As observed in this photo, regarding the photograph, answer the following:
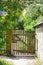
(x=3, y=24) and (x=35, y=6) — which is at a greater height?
(x=35, y=6)

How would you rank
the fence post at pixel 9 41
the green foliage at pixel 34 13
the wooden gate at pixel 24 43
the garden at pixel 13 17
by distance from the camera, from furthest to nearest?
the green foliage at pixel 34 13 < the wooden gate at pixel 24 43 < the fence post at pixel 9 41 < the garden at pixel 13 17

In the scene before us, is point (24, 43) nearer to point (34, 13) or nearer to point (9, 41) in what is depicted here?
point (9, 41)

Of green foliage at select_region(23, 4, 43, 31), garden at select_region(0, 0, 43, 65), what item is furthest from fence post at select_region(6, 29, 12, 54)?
green foliage at select_region(23, 4, 43, 31)

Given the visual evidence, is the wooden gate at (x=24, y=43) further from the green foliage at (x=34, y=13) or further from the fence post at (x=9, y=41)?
the green foliage at (x=34, y=13)

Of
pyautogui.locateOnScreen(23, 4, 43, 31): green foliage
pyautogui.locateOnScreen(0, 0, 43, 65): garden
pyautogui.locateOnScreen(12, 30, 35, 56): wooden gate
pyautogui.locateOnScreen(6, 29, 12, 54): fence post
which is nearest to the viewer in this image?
pyautogui.locateOnScreen(0, 0, 43, 65): garden

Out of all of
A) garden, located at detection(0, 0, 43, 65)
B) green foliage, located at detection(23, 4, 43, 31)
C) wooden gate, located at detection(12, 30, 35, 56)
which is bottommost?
wooden gate, located at detection(12, 30, 35, 56)

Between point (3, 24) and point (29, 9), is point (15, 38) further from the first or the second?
point (3, 24)

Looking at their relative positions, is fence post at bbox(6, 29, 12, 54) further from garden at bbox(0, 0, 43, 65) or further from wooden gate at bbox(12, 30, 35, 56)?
wooden gate at bbox(12, 30, 35, 56)

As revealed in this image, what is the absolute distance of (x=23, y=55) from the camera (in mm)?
16078

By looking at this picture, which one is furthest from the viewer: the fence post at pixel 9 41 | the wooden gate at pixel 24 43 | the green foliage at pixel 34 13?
the green foliage at pixel 34 13

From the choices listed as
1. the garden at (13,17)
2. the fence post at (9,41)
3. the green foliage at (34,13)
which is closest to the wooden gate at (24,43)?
the garden at (13,17)

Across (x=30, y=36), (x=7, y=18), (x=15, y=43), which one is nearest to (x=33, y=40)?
(x=30, y=36)

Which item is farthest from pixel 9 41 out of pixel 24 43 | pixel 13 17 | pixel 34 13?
pixel 13 17

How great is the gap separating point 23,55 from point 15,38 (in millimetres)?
1476
